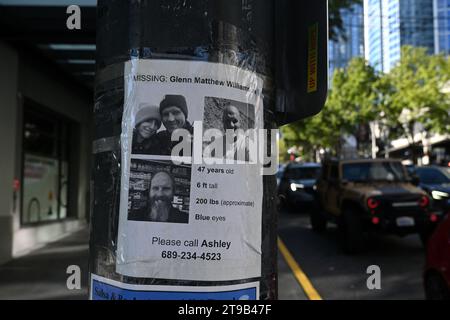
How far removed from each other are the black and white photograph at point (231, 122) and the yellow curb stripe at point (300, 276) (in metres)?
5.05

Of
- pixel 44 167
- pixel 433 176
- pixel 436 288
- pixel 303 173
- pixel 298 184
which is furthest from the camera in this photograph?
pixel 303 173

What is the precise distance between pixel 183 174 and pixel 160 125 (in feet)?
0.63

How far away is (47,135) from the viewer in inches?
490

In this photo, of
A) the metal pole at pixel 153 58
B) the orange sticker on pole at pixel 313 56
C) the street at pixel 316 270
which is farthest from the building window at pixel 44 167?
the orange sticker on pole at pixel 313 56

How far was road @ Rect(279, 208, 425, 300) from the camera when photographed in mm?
6762

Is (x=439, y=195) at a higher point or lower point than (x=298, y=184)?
lower

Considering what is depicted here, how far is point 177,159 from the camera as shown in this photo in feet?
5.78

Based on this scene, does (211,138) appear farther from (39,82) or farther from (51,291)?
(39,82)

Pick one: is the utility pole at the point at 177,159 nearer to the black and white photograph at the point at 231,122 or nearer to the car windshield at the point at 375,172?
the black and white photograph at the point at 231,122

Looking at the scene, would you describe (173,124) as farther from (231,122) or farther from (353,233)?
(353,233)

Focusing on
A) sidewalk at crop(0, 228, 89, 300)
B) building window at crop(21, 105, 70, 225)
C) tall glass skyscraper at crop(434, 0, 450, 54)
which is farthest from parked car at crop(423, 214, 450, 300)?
building window at crop(21, 105, 70, 225)

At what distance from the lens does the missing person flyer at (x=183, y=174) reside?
1750 mm

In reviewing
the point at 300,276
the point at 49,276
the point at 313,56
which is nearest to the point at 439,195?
the point at 300,276

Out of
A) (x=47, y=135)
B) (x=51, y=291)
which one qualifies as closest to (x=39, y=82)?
(x=47, y=135)
